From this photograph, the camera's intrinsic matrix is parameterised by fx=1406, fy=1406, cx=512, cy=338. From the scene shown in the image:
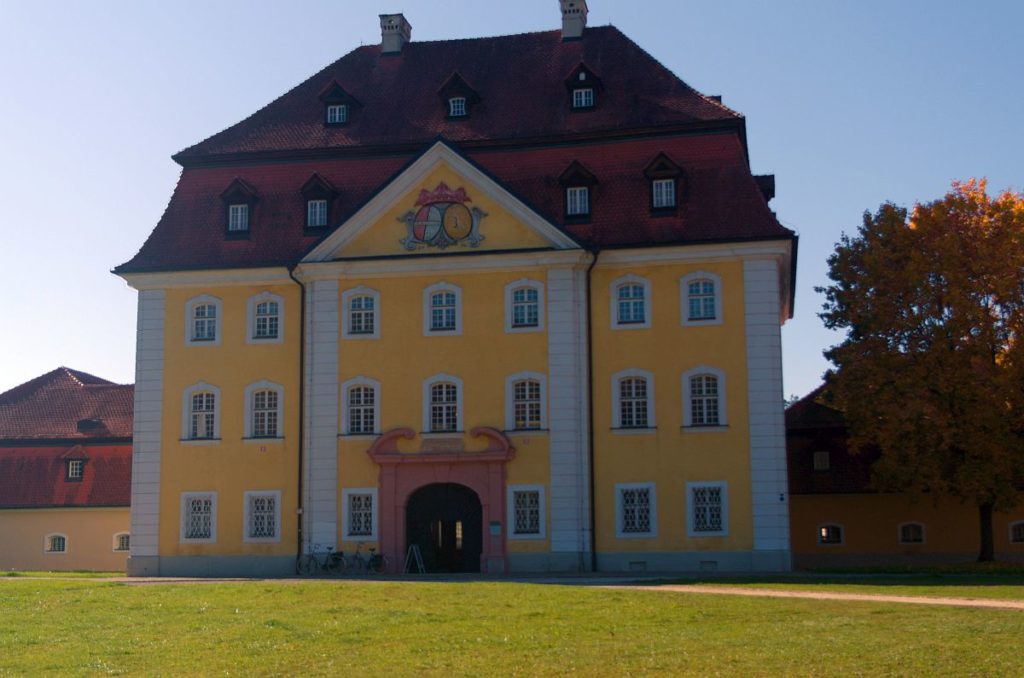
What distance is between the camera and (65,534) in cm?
5128

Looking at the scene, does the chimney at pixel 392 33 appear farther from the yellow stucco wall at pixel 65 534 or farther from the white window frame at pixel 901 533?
the white window frame at pixel 901 533

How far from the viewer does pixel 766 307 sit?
39.3 meters

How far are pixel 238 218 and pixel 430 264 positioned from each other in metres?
6.59

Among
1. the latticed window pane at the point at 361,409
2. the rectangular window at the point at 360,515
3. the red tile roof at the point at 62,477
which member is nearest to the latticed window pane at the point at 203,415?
the latticed window pane at the point at 361,409

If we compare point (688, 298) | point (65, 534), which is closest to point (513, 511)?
point (688, 298)

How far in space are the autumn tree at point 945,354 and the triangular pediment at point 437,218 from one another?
10.7 meters

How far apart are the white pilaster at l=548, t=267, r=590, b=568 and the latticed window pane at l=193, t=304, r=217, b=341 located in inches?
408

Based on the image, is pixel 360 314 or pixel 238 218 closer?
pixel 360 314

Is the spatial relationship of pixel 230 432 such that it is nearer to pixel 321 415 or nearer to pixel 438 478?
pixel 321 415

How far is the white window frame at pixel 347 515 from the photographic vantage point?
40.3 metres

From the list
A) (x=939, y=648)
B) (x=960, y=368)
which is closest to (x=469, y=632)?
(x=939, y=648)

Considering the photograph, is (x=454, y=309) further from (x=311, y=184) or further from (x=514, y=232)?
(x=311, y=184)

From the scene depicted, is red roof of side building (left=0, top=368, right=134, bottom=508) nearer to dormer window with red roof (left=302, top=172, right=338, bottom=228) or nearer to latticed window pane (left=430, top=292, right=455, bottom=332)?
dormer window with red roof (left=302, top=172, right=338, bottom=228)

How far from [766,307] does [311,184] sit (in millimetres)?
14101
